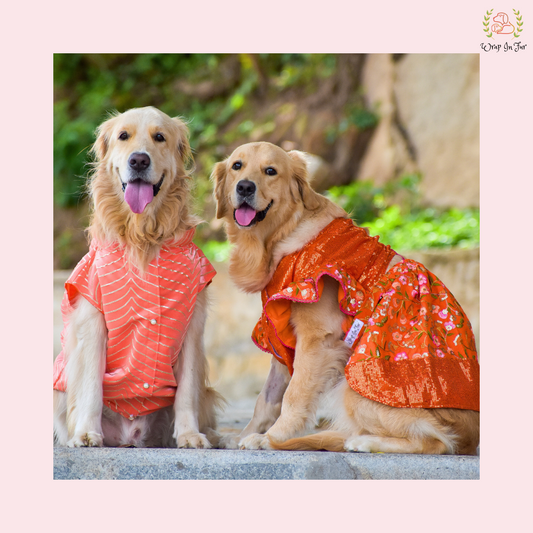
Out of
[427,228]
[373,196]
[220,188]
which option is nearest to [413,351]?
[220,188]

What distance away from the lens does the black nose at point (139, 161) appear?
10.5 ft

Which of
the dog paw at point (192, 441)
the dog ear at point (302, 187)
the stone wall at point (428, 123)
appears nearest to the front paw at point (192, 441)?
the dog paw at point (192, 441)

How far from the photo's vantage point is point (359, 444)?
3000 mm

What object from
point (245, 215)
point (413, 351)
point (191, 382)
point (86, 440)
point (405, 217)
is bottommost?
point (86, 440)

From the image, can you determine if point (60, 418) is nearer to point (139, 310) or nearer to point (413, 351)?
point (139, 310)

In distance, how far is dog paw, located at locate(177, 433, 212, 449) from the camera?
309cm

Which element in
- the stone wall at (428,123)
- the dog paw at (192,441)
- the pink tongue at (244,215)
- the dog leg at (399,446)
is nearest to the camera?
the dog leg at (399,446)

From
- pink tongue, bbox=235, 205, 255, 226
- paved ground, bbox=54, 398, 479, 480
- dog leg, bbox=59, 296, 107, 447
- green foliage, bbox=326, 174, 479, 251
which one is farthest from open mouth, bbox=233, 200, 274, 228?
green foliage, bbox=326, 174, 479, 251

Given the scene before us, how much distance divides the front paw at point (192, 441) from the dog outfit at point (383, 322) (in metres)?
0.66

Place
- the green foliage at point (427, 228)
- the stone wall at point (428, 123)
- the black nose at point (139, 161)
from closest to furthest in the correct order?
1. the black nose at point (139, 161)
2. the green foliage at point (427, 228)
3. the stone wall at point (428, 123)

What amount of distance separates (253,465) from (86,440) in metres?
0.90

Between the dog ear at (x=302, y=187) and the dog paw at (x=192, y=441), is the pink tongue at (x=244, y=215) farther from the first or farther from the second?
the dog paw at (x=192, y=441)

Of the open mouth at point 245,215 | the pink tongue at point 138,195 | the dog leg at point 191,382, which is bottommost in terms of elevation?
the dog leg at point 191,382

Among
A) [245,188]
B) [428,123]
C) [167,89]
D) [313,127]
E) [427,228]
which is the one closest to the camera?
[245,188]
